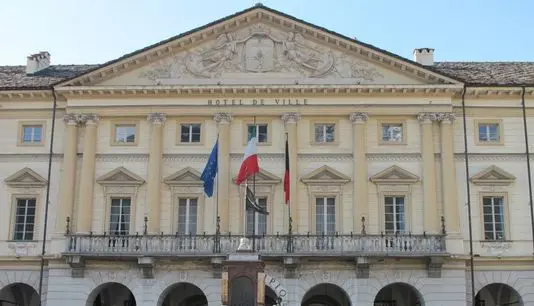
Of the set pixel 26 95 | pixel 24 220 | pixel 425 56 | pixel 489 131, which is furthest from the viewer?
pixel 425 56

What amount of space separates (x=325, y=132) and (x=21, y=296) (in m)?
16.9

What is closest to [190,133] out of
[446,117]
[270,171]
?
[270,171]

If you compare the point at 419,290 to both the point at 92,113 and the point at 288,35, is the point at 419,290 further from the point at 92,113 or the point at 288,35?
the point at 92,113

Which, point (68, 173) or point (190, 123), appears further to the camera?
point (190, 123)

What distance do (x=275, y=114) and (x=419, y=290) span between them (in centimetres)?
1032

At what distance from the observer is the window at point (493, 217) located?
1420 inches

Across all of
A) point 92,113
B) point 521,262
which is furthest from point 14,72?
point 521,262

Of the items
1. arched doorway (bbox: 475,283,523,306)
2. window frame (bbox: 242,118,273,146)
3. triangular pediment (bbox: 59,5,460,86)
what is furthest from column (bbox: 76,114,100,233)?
arched doorway (bbox: 475,283,523,306)

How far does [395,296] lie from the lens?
124ft

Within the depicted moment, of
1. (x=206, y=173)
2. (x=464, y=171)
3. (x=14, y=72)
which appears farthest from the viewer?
(x=14, y=72)

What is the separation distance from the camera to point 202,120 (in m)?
37.3

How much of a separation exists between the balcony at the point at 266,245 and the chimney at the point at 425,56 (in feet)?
34.1

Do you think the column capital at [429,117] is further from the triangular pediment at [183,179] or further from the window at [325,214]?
the triangular pediment at [183,179]

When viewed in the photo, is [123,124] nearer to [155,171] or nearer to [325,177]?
[155,171]
